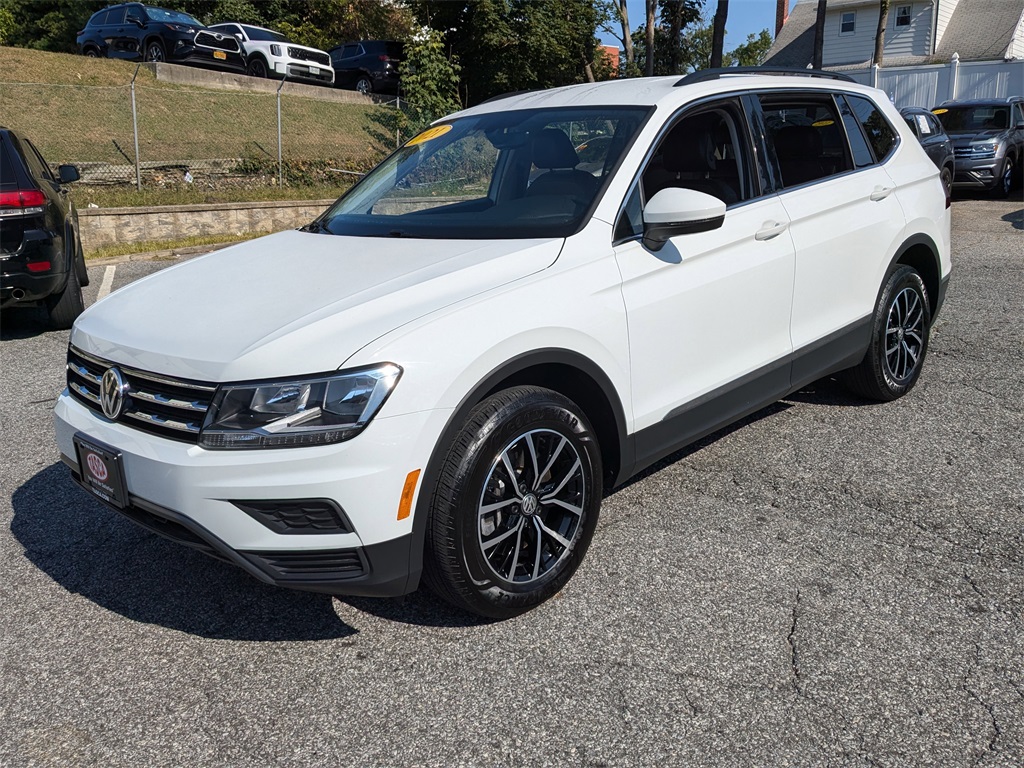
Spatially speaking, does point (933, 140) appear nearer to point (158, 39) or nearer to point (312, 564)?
point (312, 564)

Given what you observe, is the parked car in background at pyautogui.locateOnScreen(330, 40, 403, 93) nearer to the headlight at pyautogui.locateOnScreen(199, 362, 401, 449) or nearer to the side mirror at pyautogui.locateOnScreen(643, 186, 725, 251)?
the side mirror at pyautogui.locateOnScreen(643, 186, 725, 251)

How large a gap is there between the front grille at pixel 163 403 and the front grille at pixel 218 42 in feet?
75.6

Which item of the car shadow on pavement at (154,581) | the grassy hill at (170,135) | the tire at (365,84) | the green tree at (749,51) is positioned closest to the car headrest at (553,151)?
the car shadow on pavement at (154,581)

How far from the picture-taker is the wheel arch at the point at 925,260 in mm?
5121

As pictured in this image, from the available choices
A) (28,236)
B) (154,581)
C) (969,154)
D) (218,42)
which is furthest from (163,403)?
(218,42)

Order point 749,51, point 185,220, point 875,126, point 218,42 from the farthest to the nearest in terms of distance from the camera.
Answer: point 749,51, point 218,42, point 185,220, point 875,126

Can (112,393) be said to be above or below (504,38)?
below

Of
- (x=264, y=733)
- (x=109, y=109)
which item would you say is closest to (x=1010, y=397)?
(x=264, y=733)

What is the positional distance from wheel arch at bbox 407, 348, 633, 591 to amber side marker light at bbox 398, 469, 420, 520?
30 mm

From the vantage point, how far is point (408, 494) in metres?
2.81

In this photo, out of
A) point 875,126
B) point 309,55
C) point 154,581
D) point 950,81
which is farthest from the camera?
point 950,81

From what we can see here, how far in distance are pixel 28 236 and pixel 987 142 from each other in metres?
15.9

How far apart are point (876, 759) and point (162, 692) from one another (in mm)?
2093

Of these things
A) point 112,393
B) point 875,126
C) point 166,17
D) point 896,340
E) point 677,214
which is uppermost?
point 166,17
